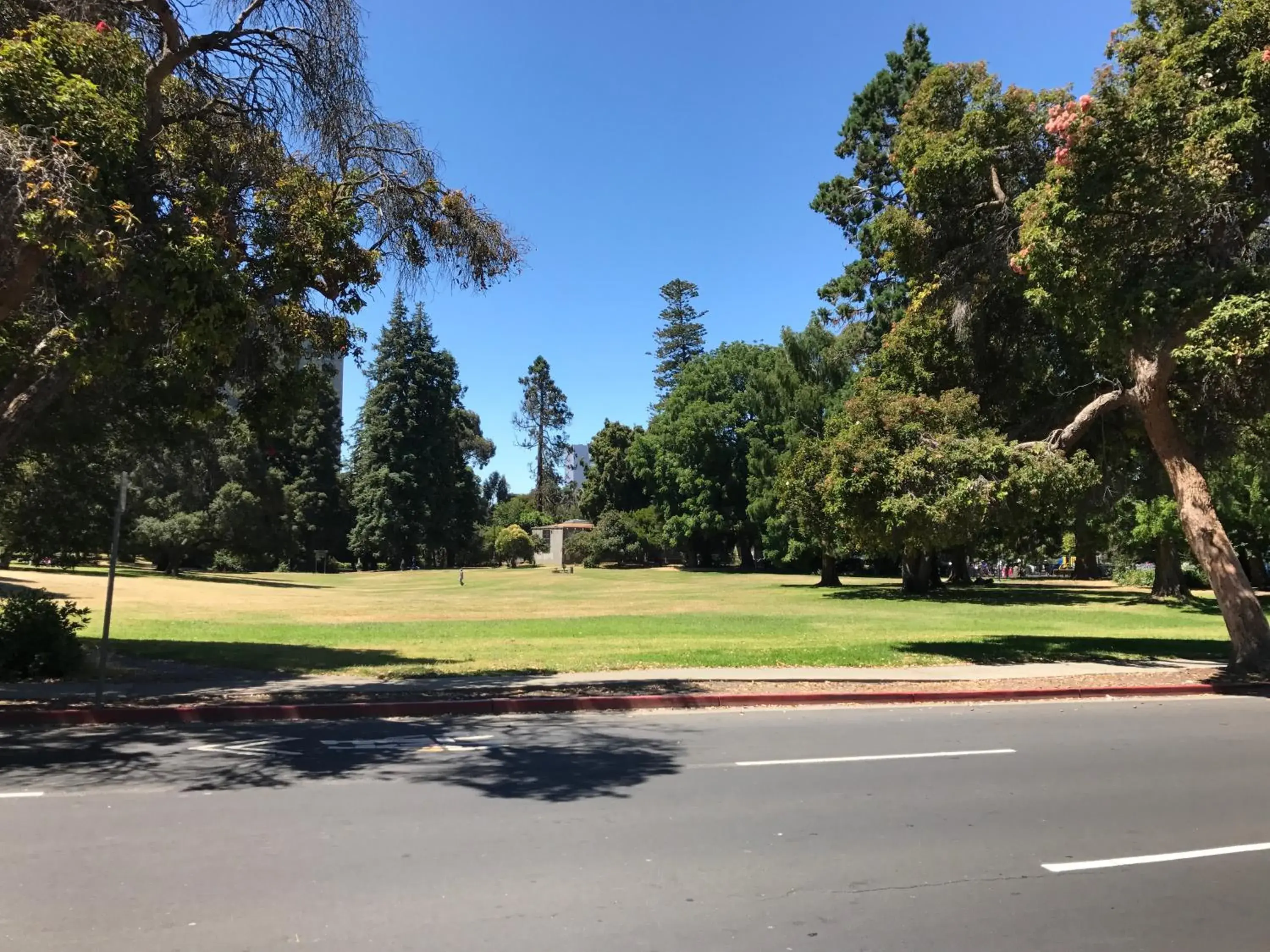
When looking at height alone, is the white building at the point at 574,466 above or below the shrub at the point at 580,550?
above

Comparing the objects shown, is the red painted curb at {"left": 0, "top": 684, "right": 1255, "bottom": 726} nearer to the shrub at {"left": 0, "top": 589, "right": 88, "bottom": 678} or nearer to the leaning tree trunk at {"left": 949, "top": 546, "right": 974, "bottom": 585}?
the shrub at {"left": 0, "top": 589, "right": 88, "bottom": 678}

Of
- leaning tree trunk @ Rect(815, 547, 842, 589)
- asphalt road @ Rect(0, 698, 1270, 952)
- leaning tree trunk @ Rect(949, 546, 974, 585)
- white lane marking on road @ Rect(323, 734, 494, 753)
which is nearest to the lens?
asphalt road @ Rect(0, 698, 1270, 952)

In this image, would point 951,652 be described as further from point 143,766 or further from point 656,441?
point 656,441

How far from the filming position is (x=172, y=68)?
1000 centimetres

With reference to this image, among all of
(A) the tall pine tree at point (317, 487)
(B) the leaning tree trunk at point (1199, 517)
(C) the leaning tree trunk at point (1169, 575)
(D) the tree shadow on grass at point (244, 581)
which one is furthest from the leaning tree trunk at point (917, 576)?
(A) the tall pine tree at point (317, 487)

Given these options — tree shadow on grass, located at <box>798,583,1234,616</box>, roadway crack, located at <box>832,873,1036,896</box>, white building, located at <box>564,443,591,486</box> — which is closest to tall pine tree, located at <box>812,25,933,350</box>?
tree shadow on grass, located at <box>798,583,1234,616</box>

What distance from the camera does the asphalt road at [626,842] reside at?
174 inches

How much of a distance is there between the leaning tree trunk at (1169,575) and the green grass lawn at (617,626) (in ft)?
2.96

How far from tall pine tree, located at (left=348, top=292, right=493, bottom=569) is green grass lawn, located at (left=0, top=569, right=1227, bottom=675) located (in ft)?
82.1

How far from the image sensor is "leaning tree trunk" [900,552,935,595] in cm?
4200

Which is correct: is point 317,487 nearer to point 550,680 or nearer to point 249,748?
point 550,680

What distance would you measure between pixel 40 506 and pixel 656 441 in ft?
172

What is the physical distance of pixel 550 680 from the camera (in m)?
13.3

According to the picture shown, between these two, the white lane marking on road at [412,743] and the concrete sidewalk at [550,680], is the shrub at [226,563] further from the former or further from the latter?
the white lane marking on road at [412,743]
